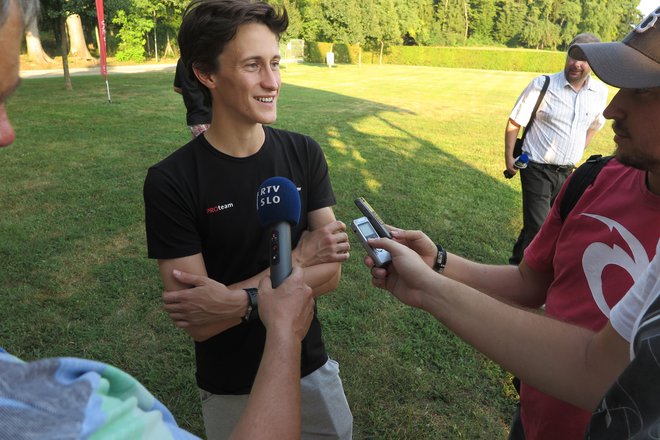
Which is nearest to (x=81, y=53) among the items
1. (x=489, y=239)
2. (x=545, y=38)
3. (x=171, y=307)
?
(x=489, y=239)

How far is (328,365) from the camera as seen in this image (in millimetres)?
2369

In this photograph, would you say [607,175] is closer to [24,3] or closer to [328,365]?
[328,365]

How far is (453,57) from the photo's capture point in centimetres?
5100

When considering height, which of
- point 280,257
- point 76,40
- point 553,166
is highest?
point 76,40

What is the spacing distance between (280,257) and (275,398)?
445 mm

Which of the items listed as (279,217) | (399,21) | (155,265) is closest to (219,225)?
(279,217)

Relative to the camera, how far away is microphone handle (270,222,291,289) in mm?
1416

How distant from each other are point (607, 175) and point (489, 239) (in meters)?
4.54

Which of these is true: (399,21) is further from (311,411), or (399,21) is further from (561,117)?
(311,411)

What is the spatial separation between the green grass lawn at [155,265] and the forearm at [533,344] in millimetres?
2016

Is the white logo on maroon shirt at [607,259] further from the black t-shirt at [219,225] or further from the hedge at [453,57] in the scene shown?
the hedge at [453,57]

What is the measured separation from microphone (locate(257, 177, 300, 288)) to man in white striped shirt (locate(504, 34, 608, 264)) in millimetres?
4191

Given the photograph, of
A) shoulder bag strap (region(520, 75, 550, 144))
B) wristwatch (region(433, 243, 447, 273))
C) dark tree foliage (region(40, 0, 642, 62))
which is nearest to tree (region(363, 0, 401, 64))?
dark tree foliage (region(40, 0, 642, 62))

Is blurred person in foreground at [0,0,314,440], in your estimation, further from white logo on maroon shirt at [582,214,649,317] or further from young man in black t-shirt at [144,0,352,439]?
white logo on maroon shirt at [582,214,649,317]
